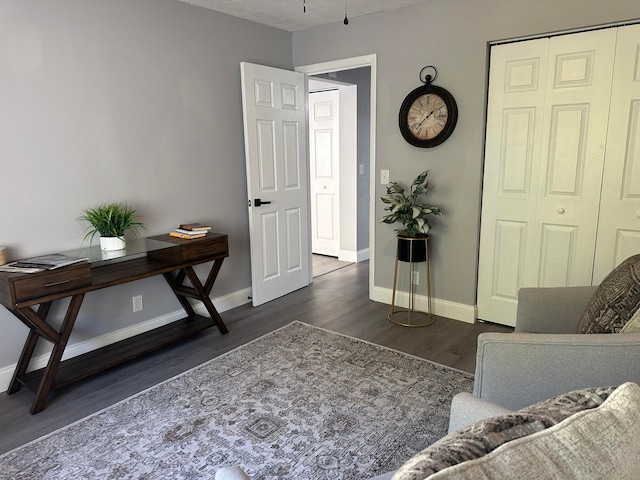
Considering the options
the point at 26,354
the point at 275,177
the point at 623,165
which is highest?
the point at 623,165

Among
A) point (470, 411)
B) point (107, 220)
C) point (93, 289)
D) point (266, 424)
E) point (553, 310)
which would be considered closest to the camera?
point (470, 411)

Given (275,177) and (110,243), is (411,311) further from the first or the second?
(110,243)

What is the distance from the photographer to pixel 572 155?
300cm

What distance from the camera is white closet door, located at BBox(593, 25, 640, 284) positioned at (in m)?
2.72

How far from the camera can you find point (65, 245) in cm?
284

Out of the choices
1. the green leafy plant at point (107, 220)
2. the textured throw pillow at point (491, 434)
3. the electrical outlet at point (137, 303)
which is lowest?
the electrical outlet at point (137, 303)

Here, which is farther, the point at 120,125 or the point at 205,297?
the point at 205,297

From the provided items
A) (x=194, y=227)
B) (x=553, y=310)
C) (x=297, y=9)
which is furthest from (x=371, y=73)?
(x=553, y=310)

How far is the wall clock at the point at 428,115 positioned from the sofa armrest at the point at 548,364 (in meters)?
2.14

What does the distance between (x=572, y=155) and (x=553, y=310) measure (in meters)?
1.34

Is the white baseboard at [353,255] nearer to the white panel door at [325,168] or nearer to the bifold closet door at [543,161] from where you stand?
the white panel door at [325,168]

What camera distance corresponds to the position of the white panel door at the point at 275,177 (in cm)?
377

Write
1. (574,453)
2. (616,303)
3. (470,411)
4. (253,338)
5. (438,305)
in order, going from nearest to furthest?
1. (574,453)
2. (470,411)
3. (616,303)
4. (253,338)
5. (438,305)

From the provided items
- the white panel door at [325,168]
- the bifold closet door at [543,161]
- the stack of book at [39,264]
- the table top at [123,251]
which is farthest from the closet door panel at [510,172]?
the stack of book at [39,264]
